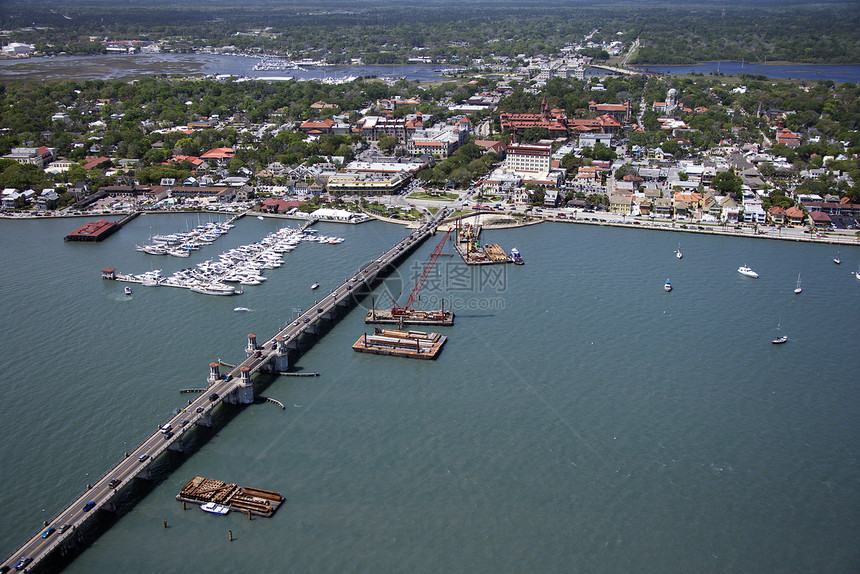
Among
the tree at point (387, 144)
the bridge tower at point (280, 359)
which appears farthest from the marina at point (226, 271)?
the tree at point (387, 144)

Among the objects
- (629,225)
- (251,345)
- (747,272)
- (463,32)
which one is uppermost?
(463,32)

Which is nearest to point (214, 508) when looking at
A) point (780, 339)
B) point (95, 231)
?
point (780, 339)

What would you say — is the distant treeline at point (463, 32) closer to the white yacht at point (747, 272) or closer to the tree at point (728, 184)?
the tree at point (728, 184)

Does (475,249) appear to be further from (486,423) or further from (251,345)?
(486,423)

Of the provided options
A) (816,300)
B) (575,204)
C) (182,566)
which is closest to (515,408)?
(182,566)

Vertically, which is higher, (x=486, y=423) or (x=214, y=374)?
(x=214, y=374)
